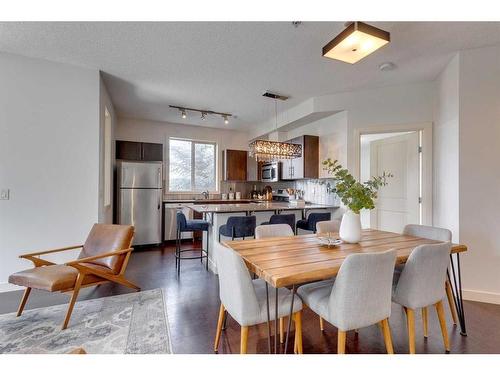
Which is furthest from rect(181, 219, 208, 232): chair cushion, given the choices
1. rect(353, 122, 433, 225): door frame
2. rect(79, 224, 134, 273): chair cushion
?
rect(353, 122, 433, 225): door frame

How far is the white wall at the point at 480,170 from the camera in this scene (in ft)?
8.61

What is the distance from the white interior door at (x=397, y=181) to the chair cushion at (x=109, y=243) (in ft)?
11.9

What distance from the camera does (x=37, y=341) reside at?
191 centimetres

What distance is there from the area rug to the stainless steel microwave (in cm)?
380

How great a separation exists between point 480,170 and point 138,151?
5469 mm

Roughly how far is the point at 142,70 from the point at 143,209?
271 centimetres

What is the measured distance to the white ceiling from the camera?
2.33 m

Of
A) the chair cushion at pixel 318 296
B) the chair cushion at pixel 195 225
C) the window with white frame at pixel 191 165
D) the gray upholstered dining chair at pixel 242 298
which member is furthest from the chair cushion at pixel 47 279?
the window with white frame at pixel 191 165

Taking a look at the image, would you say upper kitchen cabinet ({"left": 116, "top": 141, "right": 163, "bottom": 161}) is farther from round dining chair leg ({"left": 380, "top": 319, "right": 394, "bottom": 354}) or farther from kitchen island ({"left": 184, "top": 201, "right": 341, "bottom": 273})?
round dining chair leg ({"left": 380, "top": 319, "right": 394, "bottom": 354})

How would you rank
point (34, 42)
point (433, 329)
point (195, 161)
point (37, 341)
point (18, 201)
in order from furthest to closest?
1. point (195, 161)
2. point (18, 201)
3. point (34, 42)
4. point (433, 329)
5. point (37, 341)

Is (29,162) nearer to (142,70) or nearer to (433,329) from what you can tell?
(142,70)

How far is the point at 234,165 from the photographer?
6348 millimetres
